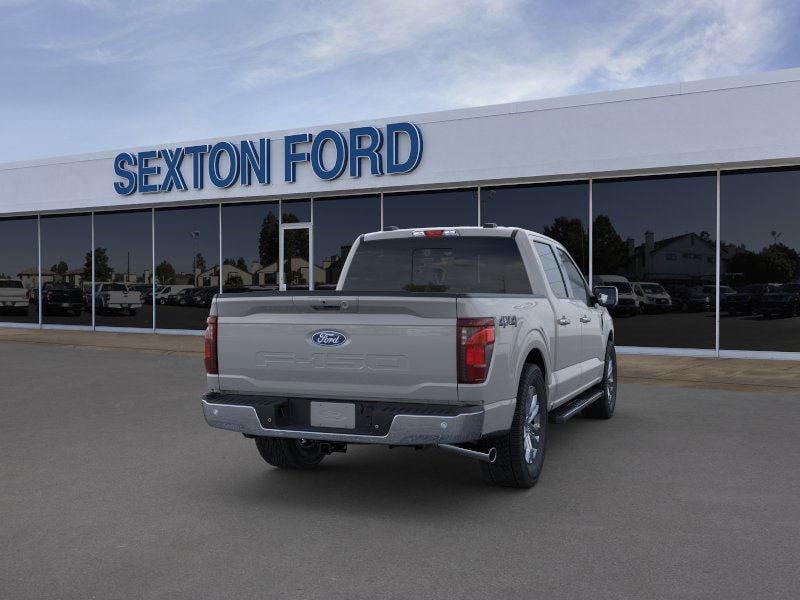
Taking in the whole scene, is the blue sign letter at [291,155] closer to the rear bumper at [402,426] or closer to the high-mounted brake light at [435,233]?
the high-mounted brake light at [435,233]

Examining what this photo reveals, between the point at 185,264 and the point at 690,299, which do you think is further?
the point at 185,264

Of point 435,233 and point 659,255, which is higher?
point 659,255

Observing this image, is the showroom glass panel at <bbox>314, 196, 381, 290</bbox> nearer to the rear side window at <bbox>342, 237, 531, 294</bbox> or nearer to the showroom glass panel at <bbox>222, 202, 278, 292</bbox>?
the showroom glass panel at <bbox>222, 202, 278, 292</bbox>

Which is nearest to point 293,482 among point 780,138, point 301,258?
point 780,138

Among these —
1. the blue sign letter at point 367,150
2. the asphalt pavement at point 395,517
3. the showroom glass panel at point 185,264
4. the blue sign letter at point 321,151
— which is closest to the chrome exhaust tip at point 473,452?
the asphalt pavement at point 395,517

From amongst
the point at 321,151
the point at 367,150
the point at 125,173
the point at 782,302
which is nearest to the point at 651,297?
the point at 782,302

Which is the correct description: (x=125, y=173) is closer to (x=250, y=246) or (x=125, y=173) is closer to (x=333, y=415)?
(x=250, y=246)

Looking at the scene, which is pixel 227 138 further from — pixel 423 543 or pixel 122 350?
pixel 423 543

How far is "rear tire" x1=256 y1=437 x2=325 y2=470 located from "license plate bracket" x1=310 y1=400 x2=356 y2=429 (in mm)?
976

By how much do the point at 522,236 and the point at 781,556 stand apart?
324 cm

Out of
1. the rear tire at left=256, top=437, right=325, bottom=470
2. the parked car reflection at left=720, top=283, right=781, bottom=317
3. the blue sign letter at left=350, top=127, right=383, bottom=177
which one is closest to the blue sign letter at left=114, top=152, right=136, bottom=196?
the blue sign letter at left=350, top=127, right=383, bottom=177

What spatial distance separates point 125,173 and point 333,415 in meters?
18.3

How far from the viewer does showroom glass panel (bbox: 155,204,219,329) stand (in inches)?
840

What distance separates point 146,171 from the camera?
70.0 ft
